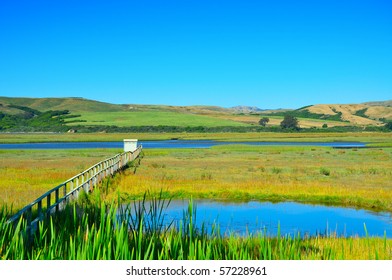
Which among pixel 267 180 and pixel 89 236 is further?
pixel 267 180

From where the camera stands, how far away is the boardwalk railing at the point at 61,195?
10959 millimetres

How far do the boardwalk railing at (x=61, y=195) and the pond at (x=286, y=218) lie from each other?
3.63 m

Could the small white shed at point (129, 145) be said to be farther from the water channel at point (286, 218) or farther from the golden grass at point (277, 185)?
the water channel at point (286, 218)

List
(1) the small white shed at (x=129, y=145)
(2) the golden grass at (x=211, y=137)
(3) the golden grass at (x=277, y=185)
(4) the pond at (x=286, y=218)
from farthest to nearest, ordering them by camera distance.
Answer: (2) the golden grass at (x=211, y=137), (1) the small white shed at (x=129, y=145), (3) the golden grass at (x=277, y=185), (4) the pond at (x=286, y=218)

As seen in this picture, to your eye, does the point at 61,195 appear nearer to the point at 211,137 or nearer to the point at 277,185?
the point at 277,185

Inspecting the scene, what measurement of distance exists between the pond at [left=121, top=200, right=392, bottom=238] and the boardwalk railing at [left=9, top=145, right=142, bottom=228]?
3626 millimetres

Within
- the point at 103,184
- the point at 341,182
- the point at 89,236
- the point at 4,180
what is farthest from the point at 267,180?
the point at 89,236

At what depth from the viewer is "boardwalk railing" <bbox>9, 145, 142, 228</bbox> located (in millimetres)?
10959

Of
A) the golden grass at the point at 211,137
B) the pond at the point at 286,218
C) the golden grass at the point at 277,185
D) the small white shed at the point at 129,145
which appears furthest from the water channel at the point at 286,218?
the golden grass at the point at 211,137

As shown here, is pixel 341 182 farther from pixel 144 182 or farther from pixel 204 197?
pixel 144 182

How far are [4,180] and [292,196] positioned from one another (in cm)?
1721
